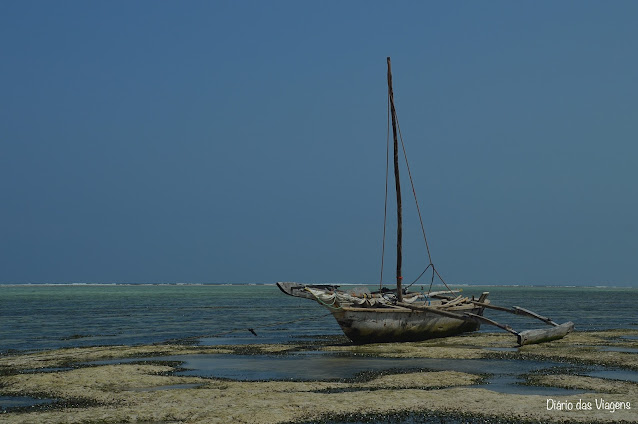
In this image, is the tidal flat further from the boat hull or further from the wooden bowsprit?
the boat hull

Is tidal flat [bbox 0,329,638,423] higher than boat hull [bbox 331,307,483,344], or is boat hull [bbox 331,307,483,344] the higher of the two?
boat hull [bbox 331,307,483,344]

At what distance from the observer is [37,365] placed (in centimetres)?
2384

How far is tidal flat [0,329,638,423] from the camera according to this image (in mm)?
14742

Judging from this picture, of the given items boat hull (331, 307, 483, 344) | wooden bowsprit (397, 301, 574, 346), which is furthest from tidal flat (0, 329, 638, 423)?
boat hull (331, 307, 483, 344)

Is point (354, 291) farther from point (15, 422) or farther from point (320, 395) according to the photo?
point (15, 422)

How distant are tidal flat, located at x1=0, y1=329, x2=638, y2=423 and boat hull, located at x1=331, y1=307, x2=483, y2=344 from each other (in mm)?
697

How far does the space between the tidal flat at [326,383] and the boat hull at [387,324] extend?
70 centimetres

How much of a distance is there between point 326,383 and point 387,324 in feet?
37.5

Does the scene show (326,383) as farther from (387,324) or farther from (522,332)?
(522,332)

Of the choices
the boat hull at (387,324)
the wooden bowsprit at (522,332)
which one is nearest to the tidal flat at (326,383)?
the wooden bowsprit at (522,332)

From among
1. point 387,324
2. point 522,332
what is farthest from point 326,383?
point 522,332

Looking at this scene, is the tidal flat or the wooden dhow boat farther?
the wooden dhow boat

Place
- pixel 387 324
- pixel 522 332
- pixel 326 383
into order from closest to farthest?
pixel 326 383, pixel 522 332, pixel 387 324

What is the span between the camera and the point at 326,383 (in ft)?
61.8
